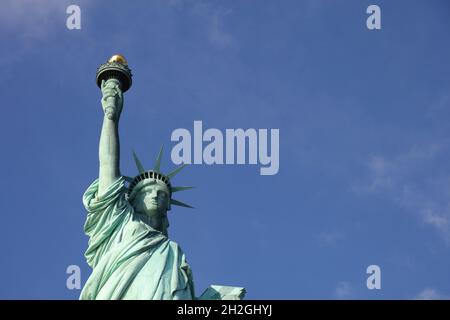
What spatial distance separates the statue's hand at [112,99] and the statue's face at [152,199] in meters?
2.21

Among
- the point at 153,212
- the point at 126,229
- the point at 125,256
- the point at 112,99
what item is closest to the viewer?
the point at 125,256

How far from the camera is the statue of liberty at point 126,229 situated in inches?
1195

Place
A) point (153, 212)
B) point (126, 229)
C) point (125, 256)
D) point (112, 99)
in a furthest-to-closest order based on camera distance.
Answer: point (112, 99) → point (153, 212) → point (126, 229) → point (125, 256)

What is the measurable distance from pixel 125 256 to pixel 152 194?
2507 millimetres

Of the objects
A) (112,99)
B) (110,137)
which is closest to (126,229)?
(110,137)

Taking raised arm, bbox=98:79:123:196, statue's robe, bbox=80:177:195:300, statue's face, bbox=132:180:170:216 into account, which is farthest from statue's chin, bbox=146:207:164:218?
raised arm, bbox=98:79:123:196

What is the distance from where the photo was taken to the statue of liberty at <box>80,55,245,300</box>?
3034cm

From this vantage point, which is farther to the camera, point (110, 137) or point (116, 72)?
point (116, 72)

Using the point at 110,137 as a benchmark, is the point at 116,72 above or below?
above

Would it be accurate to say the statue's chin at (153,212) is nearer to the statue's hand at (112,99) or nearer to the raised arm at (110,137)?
the raised arm at (110,137)

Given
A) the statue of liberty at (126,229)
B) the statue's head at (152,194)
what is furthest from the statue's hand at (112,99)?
the statue's head at (152,194)

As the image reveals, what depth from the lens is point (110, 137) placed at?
1292 inches

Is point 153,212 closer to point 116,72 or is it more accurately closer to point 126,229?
point 126,229
